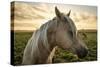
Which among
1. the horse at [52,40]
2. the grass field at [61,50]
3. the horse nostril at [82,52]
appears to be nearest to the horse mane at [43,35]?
the horse at [52,40]

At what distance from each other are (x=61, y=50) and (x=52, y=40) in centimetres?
18

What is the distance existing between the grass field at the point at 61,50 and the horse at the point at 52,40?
0.05 meters

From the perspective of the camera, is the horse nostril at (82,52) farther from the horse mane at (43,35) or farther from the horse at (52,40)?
the horse mane at (43,35)

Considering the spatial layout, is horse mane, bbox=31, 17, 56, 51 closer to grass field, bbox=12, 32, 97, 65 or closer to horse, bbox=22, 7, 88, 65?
horse, bbox=22, 7, 88, 65

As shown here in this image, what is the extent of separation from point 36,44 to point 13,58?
13.5 inches

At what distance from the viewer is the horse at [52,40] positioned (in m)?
2.32

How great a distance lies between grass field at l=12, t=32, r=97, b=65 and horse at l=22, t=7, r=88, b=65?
0.05 m

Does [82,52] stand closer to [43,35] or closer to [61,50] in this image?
[61,50]

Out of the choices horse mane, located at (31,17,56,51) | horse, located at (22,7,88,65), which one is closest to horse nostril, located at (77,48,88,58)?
horse, located at (22,7,88,65)

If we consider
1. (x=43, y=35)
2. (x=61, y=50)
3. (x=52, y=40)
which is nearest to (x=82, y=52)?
(x=61, y=50)

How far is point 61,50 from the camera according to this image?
2.44m

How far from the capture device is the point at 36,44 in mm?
2355

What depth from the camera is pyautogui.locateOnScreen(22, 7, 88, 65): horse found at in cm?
232
